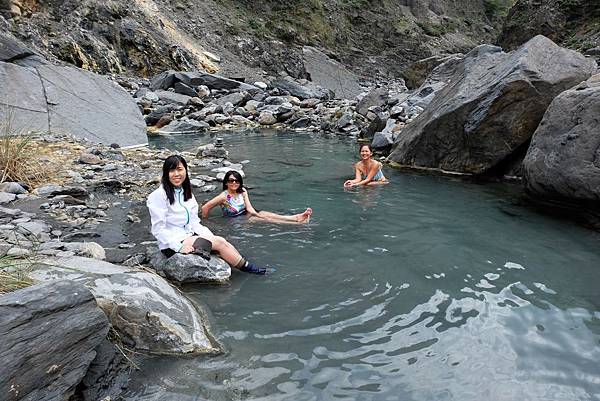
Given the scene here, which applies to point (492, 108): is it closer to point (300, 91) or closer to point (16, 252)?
point (16, 252)

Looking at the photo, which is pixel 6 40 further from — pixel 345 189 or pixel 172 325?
pixel 172 325

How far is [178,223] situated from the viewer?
466 cm

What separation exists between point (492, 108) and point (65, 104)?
930 cm

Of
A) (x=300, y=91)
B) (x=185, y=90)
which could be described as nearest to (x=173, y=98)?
(x=185, y=90)

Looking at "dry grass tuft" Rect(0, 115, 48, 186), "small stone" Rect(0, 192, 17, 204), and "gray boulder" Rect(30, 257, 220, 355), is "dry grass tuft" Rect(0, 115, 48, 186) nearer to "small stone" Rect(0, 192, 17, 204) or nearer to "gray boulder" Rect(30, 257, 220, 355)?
"small stone" Rect(0, 192, 17, 204)

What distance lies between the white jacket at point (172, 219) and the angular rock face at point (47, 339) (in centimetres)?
174

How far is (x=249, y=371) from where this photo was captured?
9.82 ft

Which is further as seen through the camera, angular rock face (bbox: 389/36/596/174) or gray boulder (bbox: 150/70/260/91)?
gray boulder (bbox: 150/70/260/91)

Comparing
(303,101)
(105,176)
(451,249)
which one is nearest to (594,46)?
(303,101)

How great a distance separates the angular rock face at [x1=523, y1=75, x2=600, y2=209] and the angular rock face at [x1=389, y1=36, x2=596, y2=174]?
1.24 m

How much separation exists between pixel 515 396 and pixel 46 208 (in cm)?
549

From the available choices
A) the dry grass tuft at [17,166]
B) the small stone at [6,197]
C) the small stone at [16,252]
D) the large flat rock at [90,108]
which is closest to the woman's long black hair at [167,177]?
the small stone at [16,252]

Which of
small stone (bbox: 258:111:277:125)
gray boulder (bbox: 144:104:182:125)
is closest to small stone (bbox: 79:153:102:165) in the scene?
gray boulder (bbox: 144:104:182:125)

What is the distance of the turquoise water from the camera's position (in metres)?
2.88
